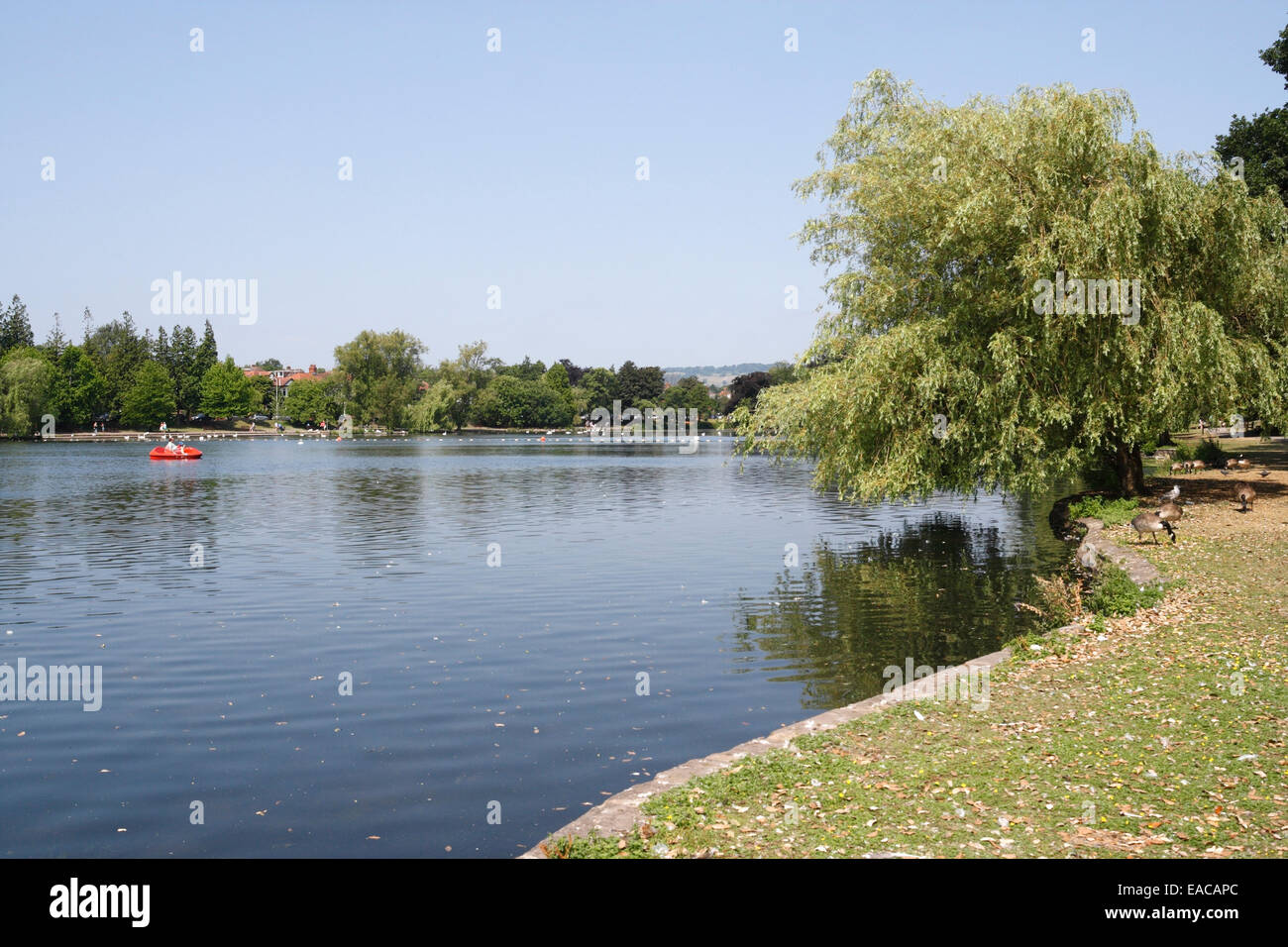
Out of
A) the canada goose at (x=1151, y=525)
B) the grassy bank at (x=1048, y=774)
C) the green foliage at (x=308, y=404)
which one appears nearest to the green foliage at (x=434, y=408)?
the green foliage at (x=308, y=404)

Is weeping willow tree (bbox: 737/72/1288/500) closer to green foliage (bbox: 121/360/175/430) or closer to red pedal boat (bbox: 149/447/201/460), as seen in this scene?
red pedal boat (bbox: 149/447/201/460)

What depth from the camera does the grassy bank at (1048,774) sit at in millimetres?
7945

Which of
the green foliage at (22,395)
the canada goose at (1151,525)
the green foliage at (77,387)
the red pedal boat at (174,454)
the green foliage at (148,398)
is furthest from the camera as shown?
the green foliage at (148,398)

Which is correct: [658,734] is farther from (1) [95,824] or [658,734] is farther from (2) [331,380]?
(2) [331,380]

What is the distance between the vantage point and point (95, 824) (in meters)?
10.4

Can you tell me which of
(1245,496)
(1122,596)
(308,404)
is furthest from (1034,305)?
(308,404)

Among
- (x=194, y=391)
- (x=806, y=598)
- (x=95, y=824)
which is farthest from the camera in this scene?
(x=194, y=391)

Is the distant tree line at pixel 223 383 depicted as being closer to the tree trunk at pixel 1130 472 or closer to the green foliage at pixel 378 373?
the green foliage at pixel 378 373

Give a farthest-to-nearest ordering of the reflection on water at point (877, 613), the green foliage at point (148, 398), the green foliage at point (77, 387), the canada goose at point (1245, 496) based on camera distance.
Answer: the green foliage at point (148, 398), the green foliage at point (77, 387), the canada goose at point (1245, 496), the reflection on water at point (877, 613)

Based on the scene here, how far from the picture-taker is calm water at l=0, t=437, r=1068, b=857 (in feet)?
35.9

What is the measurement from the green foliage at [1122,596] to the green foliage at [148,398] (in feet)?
558

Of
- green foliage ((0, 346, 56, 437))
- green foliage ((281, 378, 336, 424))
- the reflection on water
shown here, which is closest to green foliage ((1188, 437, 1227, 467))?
Answer: the reflection on water
